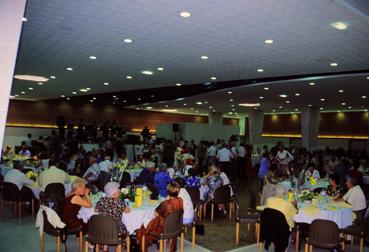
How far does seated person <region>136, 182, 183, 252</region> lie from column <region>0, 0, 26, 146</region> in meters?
3.22

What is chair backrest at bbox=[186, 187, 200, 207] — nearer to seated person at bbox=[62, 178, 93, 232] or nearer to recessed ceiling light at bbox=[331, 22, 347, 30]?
seated person at bbox=[62, 178, 93, 232]

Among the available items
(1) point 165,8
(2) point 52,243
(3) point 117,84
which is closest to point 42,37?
(1) point 165,8

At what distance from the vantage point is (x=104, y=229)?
4.94m

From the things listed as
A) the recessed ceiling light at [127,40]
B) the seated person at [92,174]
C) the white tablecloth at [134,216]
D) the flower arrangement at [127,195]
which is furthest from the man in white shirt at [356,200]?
the seated person at [92,174]

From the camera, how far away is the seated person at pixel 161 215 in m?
5.56

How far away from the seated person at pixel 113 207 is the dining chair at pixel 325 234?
2832 mm

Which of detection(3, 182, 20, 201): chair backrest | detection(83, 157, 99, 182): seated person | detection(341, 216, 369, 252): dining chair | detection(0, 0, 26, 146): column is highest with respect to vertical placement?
detection(0, 0, 26, 146): column

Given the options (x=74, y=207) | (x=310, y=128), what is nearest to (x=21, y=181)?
(x=74, y=207)

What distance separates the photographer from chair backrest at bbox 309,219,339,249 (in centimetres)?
511

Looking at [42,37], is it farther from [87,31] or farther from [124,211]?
[124,211]

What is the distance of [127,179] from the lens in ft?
29.9

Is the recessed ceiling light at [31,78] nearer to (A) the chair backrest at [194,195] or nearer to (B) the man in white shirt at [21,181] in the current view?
(B) the man in white shirt at [21,181]

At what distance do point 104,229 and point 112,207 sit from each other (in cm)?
41

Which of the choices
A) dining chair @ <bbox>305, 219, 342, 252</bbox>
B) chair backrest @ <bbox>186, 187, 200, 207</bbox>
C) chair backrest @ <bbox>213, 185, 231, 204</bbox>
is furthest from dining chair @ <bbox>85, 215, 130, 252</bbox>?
chair backrest @ <bbox>213, 185, 231, 204</bbox>
